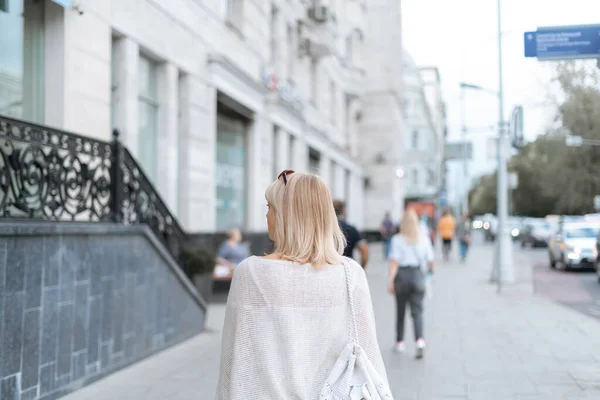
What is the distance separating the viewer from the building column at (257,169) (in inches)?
747

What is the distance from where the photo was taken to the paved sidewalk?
6867mm

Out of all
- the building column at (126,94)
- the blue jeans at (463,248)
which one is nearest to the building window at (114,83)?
the building column at (126,94)

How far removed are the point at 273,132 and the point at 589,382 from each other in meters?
15.2

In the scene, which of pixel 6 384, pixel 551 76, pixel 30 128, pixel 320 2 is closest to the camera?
pixel 6 384

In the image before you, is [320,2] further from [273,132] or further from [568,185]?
[568,185]

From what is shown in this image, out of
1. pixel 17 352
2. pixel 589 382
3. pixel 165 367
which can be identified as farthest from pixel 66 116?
pixel 589 382

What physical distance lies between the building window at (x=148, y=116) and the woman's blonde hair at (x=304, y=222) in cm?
974

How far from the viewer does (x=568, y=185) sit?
1673 inches

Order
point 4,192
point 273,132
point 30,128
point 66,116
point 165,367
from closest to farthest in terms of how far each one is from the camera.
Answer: point 4,192 < point 30,128 < point 165,367 < point 66,116 < point 273,132

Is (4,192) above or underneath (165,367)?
above

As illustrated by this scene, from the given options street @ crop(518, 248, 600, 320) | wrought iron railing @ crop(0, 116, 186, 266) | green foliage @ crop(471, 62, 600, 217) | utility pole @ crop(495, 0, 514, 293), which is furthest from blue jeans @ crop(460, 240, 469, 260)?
wrought iron railing @ crop(0, 116, 186, 266)

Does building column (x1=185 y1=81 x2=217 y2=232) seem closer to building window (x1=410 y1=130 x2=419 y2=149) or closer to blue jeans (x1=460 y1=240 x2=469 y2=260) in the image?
blue jeans (x1=460 y1=240 x2=469 y2=260)

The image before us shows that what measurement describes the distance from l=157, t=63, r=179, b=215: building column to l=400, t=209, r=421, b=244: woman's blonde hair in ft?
17.5

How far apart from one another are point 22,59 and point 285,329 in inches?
275
